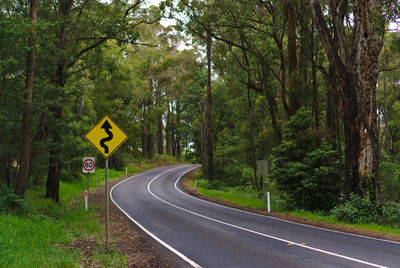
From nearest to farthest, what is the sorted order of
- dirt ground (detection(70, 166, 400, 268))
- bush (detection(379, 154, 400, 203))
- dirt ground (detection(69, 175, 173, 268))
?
dirt ground (detection(69, 175, 173, 268)), dirt ground (detection(70, 166, 400, 268)), bush (detection(379, 154, 400, 203))

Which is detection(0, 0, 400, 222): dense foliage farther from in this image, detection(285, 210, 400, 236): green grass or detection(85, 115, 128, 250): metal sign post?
detection(85, 115, 128, 250): metal sign post

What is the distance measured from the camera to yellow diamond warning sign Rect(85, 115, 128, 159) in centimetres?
780

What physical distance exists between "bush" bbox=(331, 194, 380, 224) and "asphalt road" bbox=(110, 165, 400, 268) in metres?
2.10

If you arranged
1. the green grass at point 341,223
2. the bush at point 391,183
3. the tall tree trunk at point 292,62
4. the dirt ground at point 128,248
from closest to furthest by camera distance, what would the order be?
the dirt ground at point 128,248, the green grass at point 341,223, the bush at point 391,183, the tall tree trunk at point 292,62

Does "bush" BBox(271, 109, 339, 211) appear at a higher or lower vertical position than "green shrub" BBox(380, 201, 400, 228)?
higher

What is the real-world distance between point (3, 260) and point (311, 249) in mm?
6806

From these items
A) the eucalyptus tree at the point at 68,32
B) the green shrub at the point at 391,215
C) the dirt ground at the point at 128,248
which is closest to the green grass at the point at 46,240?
the dirt ground at the point at 128,248

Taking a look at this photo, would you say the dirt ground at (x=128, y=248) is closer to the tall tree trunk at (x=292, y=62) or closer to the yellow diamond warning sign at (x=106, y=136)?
the yellow diamond warning sign at (x=106, y=136)

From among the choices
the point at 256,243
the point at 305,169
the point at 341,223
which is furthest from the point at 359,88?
the point at 256,243

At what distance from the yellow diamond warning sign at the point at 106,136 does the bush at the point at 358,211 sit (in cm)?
950

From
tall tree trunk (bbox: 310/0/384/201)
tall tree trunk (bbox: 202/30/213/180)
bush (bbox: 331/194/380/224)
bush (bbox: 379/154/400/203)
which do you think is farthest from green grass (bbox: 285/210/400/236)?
tall tree trunk (bbox: 202/30/213/180)

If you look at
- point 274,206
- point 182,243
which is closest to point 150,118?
point 274,206

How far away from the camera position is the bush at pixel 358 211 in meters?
12.4

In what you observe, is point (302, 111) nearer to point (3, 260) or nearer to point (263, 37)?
point (263, 37)
